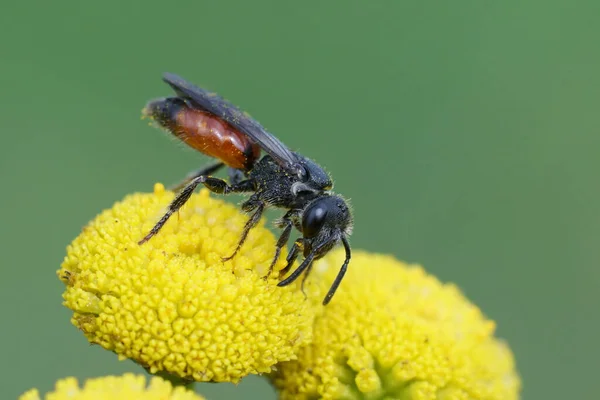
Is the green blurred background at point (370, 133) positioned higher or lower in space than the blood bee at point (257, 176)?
higher

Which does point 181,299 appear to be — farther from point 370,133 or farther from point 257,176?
point 370,133

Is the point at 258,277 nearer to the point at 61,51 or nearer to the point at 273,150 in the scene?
the point at 273,150

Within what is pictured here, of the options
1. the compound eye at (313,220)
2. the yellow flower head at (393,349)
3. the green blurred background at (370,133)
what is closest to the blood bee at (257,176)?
the compound eye at (313,220)

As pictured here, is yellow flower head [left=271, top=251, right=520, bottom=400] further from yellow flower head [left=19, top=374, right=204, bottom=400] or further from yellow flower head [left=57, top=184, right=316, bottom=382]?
yellow flower head [left=19, top=374, right=204, bottom=400]

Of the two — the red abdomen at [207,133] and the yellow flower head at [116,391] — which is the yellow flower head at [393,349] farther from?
the yellow flower head at [116,391]

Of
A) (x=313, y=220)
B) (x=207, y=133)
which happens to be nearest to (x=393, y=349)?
(x=313, y=220)

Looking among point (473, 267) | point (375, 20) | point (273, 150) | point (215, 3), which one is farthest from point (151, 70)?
point (273, 150)
